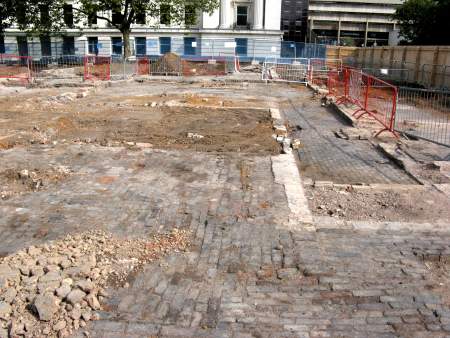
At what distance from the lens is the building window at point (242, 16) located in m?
55.8

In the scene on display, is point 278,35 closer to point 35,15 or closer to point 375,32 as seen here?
point 35,15

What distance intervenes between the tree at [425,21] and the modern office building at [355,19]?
90.8 ft

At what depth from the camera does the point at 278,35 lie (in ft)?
172

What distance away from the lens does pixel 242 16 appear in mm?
56000

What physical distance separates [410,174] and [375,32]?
83.1m

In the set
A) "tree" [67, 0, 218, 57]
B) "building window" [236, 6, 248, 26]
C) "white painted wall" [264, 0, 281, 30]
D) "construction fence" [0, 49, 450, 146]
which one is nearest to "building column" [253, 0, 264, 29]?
"white painted wall" [264, 0, 281, 30]

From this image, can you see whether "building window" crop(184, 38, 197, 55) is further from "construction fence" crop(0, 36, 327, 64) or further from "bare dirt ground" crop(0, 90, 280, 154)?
"bare dirt ground" crop(0, 90, 280, 154)

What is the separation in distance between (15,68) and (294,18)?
4894 centimetres

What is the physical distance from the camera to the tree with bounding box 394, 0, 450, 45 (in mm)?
40562

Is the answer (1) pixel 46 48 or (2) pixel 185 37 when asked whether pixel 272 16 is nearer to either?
(2) pixel 185 37

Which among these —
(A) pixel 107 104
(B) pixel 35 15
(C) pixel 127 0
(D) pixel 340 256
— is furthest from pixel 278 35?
(D) pixel 340 256

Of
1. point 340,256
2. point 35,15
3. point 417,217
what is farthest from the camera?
point 35,15

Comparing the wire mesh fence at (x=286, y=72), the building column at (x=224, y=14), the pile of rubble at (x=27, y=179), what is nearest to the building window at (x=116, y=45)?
the building column at (x=224, y=14)

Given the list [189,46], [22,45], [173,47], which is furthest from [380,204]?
[22,45]
